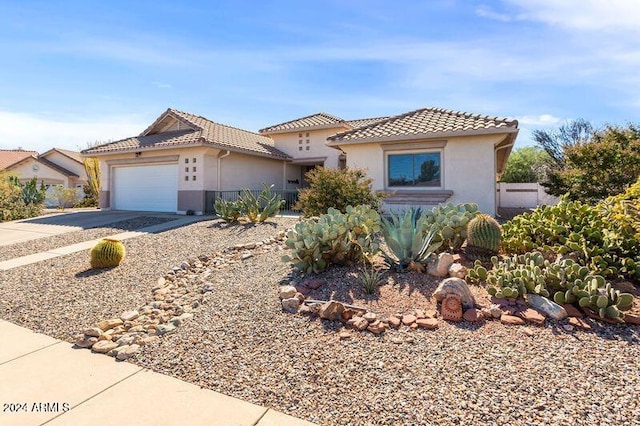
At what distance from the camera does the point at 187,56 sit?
37.9 feet

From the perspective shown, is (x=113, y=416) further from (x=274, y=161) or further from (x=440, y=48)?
(x=274, y=161)

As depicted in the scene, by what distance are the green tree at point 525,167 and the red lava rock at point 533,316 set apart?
3132 cm

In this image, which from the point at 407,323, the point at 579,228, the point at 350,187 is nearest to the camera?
the point at 407,323

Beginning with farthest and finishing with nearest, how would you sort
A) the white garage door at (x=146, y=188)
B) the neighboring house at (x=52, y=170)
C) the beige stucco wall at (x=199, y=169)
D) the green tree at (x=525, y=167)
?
the neighboring house at (x=52, y=170)
the green tree at (x=525, y=167)
the white garage door at (x=146, y=188)
the beige stucco wall at (x=199, y=169)

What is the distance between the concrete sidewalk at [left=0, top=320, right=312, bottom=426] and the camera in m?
2.91

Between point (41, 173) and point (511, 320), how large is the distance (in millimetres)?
41462

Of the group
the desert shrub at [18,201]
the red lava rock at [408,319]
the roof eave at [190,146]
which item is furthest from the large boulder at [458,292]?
the desert shrub at [18,201]

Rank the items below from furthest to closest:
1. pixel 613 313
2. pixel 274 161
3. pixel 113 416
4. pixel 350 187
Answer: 1. pixel 274 161
2. pixel 350 187
3. pixel 613 313
4. pixel 113 416

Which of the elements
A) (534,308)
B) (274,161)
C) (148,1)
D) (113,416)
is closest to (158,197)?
(274,161)

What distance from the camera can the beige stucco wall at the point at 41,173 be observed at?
32812 mm

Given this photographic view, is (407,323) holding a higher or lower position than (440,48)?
lower

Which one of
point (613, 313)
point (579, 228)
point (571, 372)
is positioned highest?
point (579, 228)

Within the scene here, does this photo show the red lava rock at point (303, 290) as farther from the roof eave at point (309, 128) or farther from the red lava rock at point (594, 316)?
the roof eave at point (309, 128)

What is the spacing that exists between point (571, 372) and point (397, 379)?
5.16 feet
